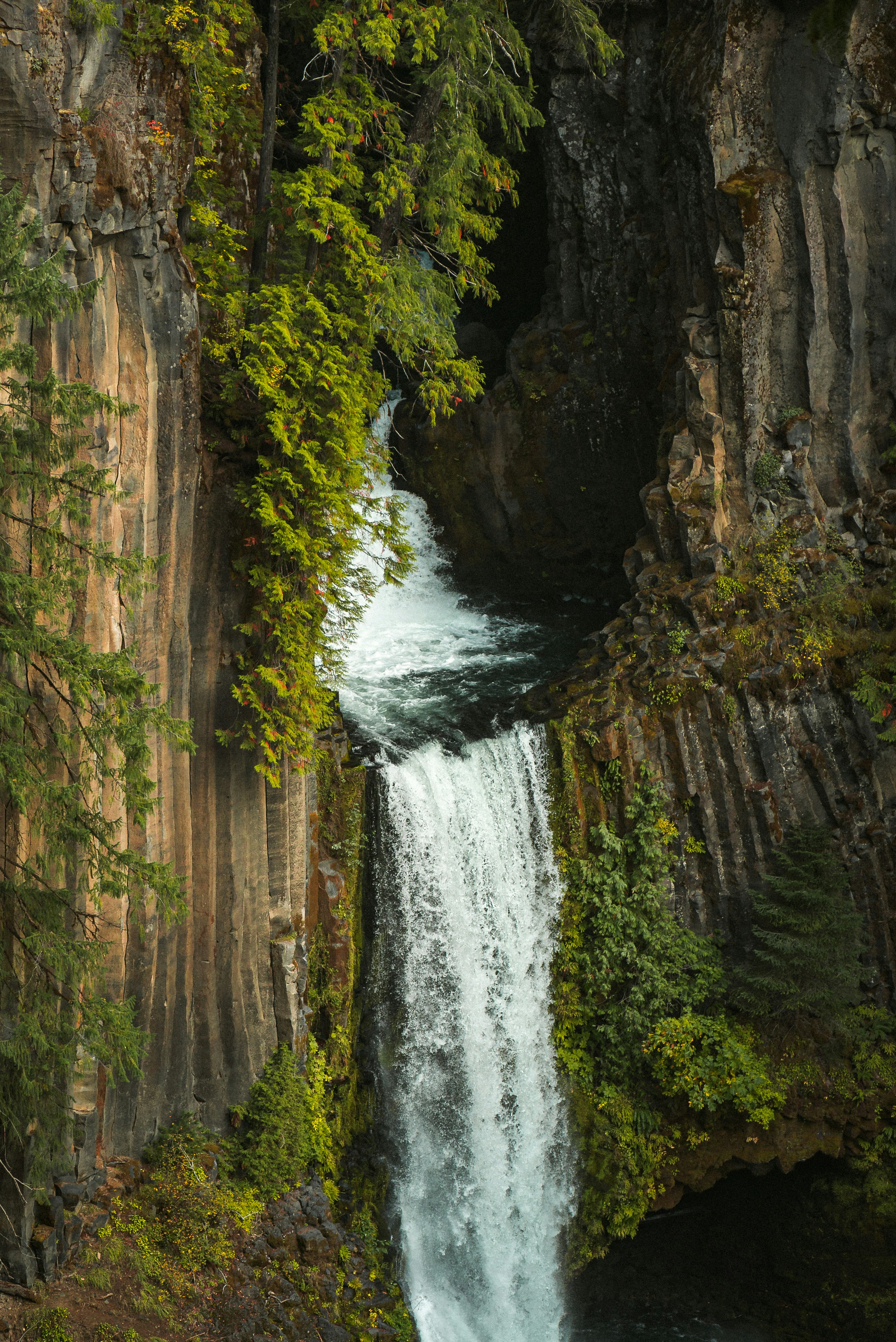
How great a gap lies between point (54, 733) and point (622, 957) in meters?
8.80

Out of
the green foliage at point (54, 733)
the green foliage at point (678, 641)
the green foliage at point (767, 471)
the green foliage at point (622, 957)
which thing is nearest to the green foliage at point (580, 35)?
the green foliage at point (767, 471)

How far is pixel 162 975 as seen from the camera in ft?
38.6

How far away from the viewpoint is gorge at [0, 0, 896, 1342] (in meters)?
11.5

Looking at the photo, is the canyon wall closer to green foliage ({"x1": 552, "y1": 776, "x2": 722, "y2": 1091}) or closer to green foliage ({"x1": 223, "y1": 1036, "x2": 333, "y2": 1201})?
green foliage ({"x1": 552, "y1": 776, "x2": 722, "y2": 1091})

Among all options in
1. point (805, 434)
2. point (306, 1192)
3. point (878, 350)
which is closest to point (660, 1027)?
point (306, 1192)

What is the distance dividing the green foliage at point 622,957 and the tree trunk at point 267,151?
29.1ft

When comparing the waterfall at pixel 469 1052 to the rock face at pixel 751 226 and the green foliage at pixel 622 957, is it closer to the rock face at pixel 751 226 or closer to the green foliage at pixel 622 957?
the green foliage at pixel 622 957

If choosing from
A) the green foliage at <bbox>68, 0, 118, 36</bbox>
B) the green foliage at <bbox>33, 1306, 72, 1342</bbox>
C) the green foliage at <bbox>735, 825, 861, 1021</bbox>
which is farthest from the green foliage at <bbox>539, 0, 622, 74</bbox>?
the green foliage at <bbox>33, 1306, 72, 1342</bbox>

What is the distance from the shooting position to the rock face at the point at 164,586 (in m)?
9.51

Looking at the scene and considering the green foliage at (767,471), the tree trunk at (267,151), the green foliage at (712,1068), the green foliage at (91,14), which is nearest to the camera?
the green foliage at (91,14)

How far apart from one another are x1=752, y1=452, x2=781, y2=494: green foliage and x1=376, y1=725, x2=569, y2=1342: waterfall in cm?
565

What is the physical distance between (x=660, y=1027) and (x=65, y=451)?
10.7 metres

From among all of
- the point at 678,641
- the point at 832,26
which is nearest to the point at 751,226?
the point at 832,26

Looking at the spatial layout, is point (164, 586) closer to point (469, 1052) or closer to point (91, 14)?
point (91, 14)
